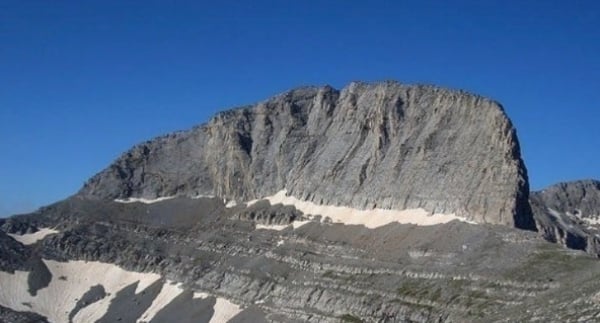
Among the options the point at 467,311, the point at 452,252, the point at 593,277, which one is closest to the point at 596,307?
the point at 593,277

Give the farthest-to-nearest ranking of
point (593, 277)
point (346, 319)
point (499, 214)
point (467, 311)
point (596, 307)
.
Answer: point (499, 214), point (346, 319), point (467, 311), point (593, 277), point (596, 307)

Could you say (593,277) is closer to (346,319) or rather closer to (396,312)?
(396,312)

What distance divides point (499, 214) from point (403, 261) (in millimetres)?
22837

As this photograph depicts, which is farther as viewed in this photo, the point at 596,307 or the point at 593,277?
the point at 593,277

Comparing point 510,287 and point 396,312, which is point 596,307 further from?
point 396,312

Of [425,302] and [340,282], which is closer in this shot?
[425,302]

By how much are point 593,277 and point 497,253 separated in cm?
4098

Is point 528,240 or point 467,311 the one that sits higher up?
point 528,240

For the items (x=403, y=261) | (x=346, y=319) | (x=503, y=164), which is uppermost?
(x=503, y=164)

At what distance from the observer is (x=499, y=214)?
631 ft

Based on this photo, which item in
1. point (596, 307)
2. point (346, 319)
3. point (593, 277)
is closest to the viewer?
point (596, 307)

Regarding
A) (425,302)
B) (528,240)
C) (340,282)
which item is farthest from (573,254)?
(340,282)

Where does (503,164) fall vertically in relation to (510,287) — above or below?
above

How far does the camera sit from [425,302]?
550ft
